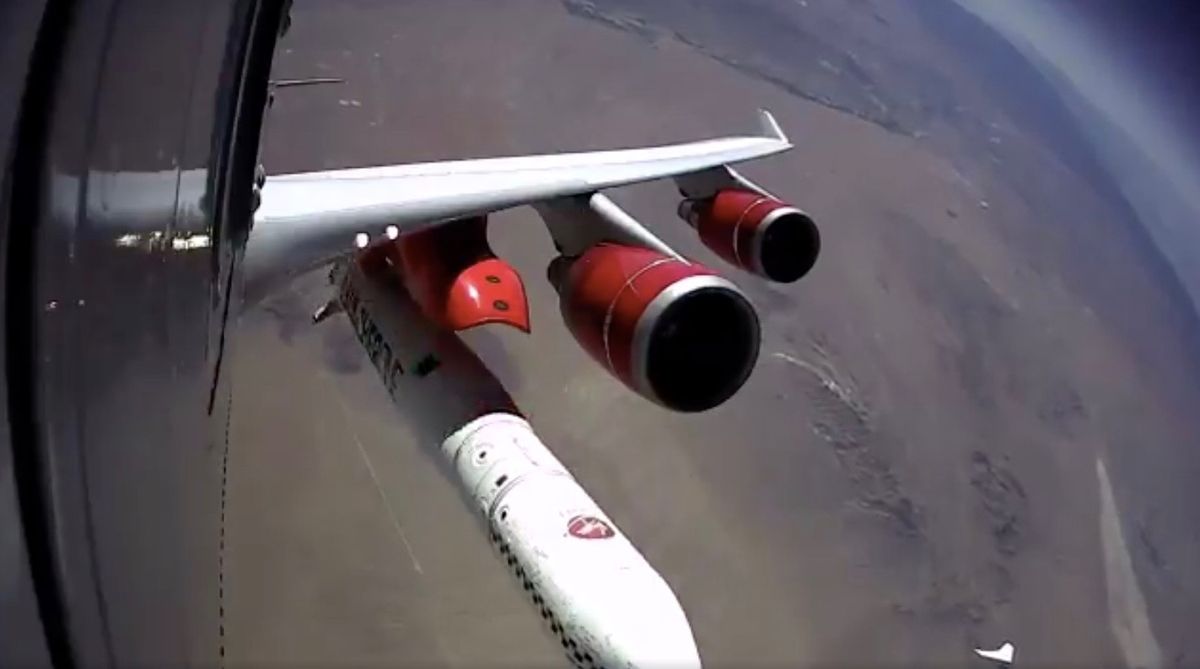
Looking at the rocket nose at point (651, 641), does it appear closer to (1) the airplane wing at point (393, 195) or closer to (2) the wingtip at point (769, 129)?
(1) the airplane wing at point (393, 195)

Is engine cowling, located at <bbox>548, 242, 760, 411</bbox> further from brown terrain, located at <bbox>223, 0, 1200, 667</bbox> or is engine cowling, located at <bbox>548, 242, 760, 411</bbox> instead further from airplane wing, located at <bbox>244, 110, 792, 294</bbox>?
brown terrain, located at <bbox>223, 0, 1200, 667</bbox>

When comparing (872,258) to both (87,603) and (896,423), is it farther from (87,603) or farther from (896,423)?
(87,603)

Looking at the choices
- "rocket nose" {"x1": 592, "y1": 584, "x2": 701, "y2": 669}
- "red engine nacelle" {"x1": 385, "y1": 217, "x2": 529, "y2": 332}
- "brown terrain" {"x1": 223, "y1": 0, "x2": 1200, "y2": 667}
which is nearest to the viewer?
"rocket nose" {"x1": 592, "y1": 584, "x2": 701, "y2": 669}

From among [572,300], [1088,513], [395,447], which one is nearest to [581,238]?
[572,300]

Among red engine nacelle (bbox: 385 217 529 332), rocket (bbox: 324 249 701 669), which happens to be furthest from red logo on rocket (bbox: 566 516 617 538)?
red engine nacelle (bbox: 385 217 529 332)

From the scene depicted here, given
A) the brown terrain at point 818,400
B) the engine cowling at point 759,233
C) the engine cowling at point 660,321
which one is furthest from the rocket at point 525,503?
the brown terrain at point 818,400

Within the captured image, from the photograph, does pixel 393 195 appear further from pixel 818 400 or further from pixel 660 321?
pixel 818 400
